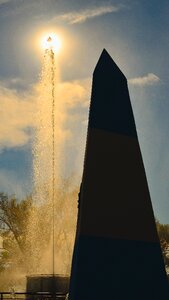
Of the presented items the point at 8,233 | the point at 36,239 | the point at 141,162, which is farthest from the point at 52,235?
the point at 141,162

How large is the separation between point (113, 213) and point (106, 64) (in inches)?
113

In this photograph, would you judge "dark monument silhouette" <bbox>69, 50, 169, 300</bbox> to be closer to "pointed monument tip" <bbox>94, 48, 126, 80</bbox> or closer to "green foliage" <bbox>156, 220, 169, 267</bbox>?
"pointed monument tip" <bbox>94, 48, 126, 80</bbox>

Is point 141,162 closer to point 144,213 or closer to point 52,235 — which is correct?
point 144,213

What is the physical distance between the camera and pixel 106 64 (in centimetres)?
869

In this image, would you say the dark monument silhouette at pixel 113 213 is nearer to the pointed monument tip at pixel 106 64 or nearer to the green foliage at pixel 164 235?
the pointed monument tip at pixel 106 64

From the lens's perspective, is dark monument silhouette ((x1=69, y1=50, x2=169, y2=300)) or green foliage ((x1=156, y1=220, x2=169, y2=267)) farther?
green foliage ((x1=156, y1=220, x2=169, y2=267))

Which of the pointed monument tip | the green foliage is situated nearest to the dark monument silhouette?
the pointed monument tip

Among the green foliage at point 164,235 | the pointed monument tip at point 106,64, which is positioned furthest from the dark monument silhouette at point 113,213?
the green foliage at point 164,235

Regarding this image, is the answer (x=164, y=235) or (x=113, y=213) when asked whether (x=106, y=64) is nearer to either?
(x=113, y=213)

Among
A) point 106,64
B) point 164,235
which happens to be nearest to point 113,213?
point 106,64

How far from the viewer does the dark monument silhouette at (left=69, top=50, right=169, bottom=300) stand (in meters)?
7.29

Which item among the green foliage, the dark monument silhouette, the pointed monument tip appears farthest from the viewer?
the green foliage

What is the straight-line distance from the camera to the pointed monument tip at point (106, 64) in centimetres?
864

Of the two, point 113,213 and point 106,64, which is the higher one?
point 106,64
